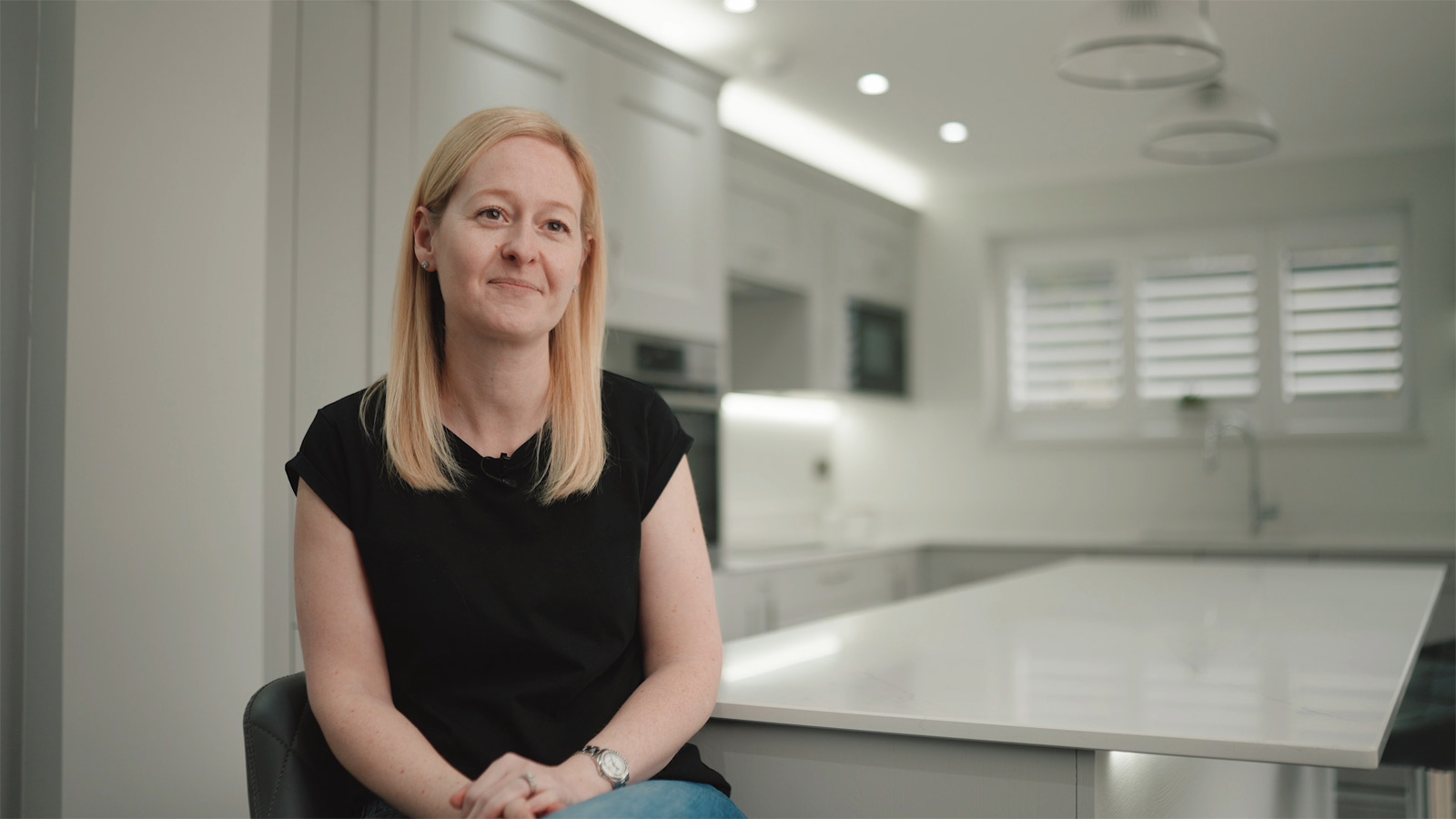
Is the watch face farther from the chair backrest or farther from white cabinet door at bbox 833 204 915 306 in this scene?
white cabinet door at bbox 833 204 915 306

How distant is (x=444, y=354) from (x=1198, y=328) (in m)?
4.29

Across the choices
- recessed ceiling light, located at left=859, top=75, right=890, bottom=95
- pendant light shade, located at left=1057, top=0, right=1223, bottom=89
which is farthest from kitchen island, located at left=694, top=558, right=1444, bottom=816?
recessed ceiling light, located at left=859, top=75, right=890, bottom=95

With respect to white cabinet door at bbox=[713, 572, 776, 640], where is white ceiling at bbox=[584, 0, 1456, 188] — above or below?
above

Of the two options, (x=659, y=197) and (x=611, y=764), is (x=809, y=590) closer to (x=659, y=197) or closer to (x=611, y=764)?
(x=659, y=197)

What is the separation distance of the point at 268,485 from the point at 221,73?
2.25ft

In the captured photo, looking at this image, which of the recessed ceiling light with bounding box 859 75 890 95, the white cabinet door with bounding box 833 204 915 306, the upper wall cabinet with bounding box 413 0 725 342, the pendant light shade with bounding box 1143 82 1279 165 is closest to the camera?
the upper wall cabinet with bounding box 413 0 725 342

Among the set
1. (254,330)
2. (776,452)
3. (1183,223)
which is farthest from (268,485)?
(1183,223)

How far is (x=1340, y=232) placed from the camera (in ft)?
15.2

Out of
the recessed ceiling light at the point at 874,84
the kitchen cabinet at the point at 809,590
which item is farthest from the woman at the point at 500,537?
the recessed ceiling light at the point at 874,84

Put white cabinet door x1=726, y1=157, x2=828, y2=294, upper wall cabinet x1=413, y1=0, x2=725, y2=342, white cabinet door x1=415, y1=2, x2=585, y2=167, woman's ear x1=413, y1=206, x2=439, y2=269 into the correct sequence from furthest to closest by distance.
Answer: white cabinet door x1=726, y1=157, x2=828, y2=294, upper wall cabinet x1=413, y1=0, x2=725, y2=342, white cabinet door x1=415, y1=2, x2=585, y2=167, woman's ear x1=413, y1=206, x2=439, y2=269

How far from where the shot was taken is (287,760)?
3.52ft

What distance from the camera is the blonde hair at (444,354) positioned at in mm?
1145

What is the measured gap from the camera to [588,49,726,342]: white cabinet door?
313 cm

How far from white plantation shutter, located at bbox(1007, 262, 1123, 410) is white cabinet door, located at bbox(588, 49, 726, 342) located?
2.11 m
